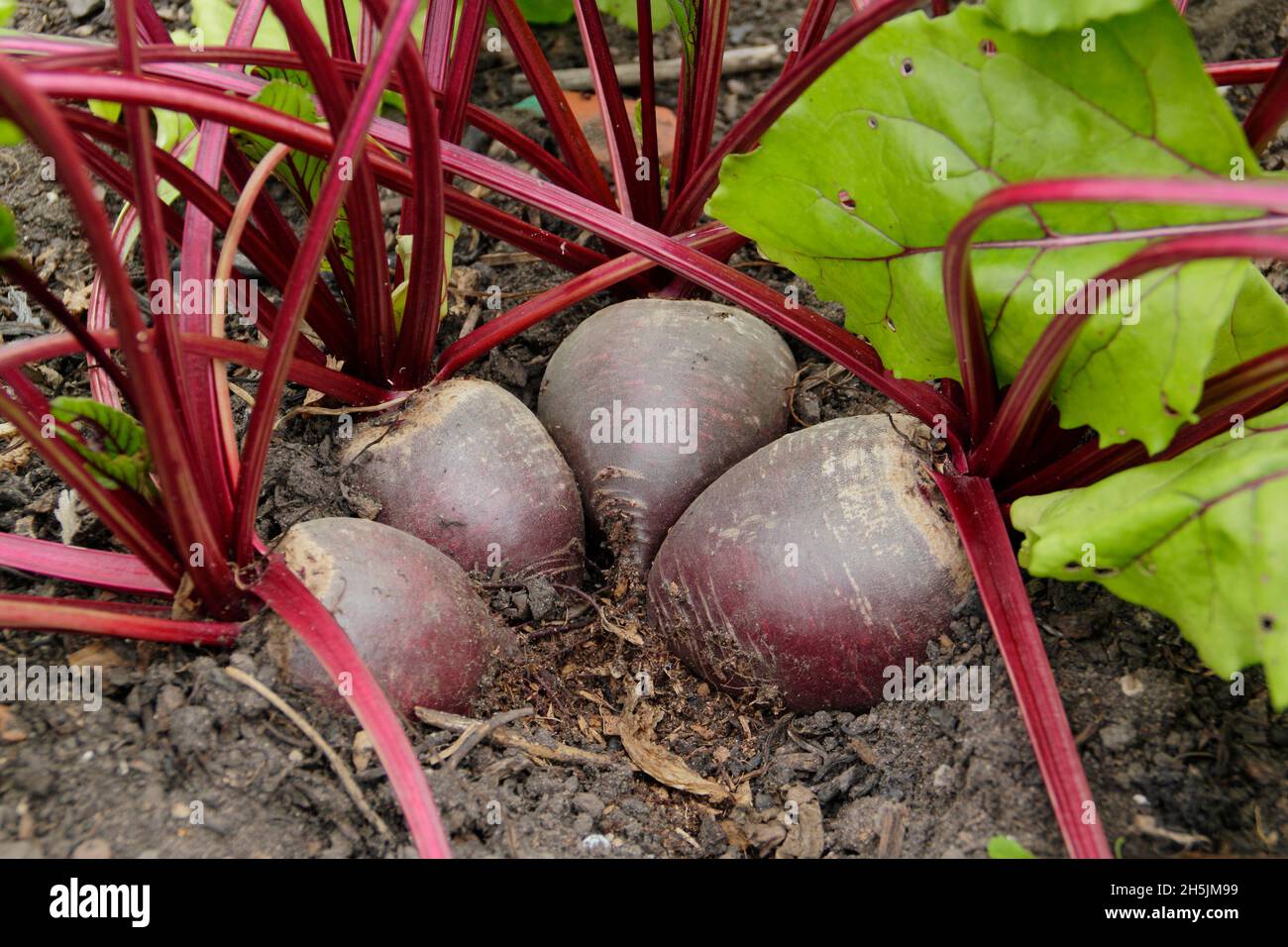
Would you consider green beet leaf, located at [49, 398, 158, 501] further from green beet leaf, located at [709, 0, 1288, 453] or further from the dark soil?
green beet leaf, located at [709, 0, 1288, 453]

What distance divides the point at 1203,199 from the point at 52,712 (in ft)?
5.32

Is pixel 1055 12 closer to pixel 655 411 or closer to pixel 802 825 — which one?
pixel 655 411

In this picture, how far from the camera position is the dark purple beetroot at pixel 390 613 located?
1.64 metres

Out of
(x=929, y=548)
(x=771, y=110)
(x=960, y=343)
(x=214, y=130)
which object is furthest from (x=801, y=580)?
(x=214, y=130)

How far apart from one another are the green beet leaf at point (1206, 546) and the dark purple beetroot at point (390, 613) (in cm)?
92

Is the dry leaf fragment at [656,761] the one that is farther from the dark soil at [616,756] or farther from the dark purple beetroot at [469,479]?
the dark purple beetroot at [469,479]

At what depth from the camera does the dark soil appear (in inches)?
57.6

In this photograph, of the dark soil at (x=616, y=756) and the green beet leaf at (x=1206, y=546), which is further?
the dark soil at (x=616, y=756)

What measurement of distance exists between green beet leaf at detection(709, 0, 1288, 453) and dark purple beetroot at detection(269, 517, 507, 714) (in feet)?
2.60

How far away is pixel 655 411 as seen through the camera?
2.09 metres

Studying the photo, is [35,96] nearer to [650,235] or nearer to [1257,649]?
[650,235]

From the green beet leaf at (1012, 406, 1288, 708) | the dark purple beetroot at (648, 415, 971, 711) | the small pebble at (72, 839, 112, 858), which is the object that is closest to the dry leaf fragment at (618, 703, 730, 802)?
the dark purple beetroot at (648, 415, 971, 711)

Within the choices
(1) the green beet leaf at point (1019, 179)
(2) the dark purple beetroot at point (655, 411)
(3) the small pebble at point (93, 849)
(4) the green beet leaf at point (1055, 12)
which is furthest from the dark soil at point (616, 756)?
(4) the green beet leaf at point (1055, 12)

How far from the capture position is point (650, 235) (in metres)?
1.96
